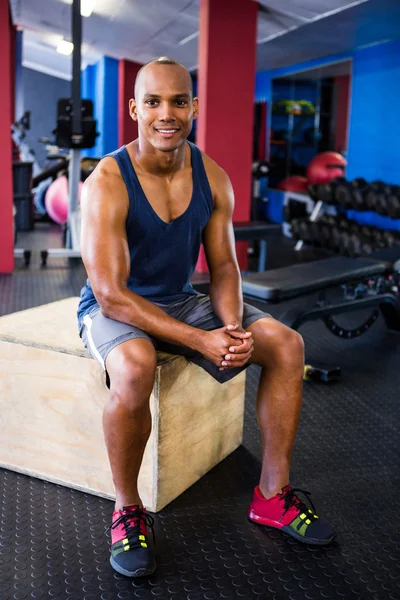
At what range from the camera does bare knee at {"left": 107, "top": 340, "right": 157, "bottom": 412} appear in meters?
1.42

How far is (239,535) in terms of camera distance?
1.61 metres

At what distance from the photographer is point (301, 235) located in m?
5.46

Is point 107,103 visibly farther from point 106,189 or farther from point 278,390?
point 278,390

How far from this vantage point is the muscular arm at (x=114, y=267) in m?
1.51

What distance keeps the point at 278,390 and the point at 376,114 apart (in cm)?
471

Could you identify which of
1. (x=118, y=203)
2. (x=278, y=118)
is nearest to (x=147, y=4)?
(x=278, y=118)

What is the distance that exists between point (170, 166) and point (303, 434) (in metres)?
1.06

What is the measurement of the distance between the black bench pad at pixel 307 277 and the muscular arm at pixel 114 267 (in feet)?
3.81

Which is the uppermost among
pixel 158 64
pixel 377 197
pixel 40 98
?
pixel 40 98

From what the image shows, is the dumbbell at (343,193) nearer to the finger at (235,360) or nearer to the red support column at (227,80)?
the red support column at (227,80)

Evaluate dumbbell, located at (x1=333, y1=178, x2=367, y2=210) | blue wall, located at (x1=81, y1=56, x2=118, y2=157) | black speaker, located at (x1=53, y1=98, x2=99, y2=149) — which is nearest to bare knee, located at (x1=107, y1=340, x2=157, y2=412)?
black speaker, located at (x1=53, y1=98, x2=99, y2=149)

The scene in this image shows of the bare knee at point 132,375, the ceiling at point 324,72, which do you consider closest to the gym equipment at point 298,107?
the ceiling at point 324,72

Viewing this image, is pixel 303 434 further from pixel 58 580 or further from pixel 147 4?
pixel 147 4

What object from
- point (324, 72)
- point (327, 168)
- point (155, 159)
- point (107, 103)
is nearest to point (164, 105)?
point (155, 159)
